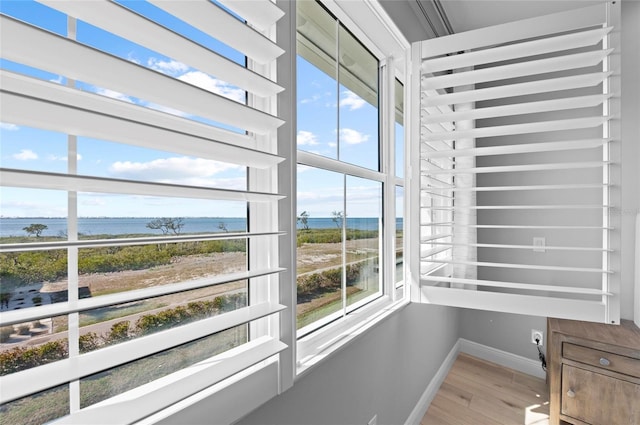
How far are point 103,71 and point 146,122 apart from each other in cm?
10

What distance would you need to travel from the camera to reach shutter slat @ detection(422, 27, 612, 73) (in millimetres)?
1370

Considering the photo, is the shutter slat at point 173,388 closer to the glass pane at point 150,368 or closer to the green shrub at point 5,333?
the glass pane at point 150,368

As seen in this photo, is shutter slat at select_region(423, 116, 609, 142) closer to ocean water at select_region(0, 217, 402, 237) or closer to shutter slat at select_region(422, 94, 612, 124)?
shutter slat at select_region(422, 94, 612, 124)

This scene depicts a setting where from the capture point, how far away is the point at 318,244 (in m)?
1.32

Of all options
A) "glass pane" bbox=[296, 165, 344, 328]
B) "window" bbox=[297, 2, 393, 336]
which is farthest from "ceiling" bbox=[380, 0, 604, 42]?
"glass pane" bbox=[296, 165, 344, 328]

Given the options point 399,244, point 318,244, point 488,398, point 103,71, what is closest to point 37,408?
point 103,71

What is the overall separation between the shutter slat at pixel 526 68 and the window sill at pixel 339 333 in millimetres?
1123

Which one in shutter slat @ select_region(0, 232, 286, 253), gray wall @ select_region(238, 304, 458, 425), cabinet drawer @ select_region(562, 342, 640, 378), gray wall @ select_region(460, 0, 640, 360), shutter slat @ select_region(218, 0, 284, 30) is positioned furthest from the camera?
gray wall @ select_region(460, 0, 640, 360)

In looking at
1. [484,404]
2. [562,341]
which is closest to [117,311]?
[562,341]

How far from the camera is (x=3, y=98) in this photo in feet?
1.34

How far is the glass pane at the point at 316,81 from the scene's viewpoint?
4.03 feet

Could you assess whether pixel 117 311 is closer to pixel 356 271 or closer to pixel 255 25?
pixel 255 25

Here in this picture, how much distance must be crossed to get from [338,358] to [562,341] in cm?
148

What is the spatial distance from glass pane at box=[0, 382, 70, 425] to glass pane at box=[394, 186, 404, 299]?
1.55 meters
